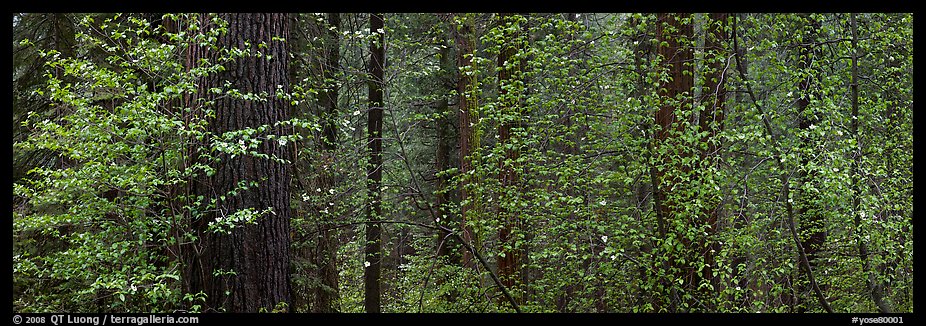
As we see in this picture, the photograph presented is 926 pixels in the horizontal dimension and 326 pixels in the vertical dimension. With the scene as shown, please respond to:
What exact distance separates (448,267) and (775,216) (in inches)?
144

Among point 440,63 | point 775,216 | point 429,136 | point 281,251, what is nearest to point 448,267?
point 281,251

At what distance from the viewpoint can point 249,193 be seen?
538 cm

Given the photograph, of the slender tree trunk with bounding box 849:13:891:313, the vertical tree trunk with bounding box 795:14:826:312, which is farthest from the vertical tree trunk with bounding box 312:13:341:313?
the slender tree trunk with bounding box 849:13:891:313

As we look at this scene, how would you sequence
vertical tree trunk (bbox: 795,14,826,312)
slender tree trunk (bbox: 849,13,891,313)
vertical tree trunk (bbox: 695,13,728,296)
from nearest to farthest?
vertical tree trunk (bbox: 795,14,826,312), slender tree trunk (bbox: 849,13,891,313), vertical tree trunk (bbox: 695,13,728,296)

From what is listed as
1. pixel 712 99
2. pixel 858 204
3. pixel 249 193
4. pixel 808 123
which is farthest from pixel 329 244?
pixel 858 204

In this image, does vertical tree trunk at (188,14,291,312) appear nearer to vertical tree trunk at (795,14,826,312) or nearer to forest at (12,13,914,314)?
forest at (12,13,914,314)

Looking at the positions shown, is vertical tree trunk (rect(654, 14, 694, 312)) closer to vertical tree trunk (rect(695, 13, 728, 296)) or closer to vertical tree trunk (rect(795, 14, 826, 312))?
vertical tree trunk (rect(695, 13, 728, 296))

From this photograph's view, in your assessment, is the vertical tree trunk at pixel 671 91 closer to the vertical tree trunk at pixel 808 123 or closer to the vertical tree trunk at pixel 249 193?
the vertical tree trunk at pixel 808 123

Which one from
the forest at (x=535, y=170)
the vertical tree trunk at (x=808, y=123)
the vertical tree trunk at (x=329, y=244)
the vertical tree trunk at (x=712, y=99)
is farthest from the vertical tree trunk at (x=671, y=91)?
the vertical tree trunk at (x=329, y=244)

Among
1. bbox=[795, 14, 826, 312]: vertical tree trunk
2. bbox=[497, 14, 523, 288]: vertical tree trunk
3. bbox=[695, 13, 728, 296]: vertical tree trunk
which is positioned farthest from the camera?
bbox=[497, 14, 523, 288]: vertical tree trunk

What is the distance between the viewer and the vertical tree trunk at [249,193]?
5270mm

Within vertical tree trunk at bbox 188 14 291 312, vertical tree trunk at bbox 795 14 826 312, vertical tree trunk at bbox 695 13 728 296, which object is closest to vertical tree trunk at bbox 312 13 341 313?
vertical tree trunk at bbox 188 14 291 312

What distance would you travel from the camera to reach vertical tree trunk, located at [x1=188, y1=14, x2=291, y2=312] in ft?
17.3

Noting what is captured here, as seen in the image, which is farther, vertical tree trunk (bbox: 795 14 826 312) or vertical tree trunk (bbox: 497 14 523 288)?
vertical tree trunk (bbox: 497 14 523 288)
